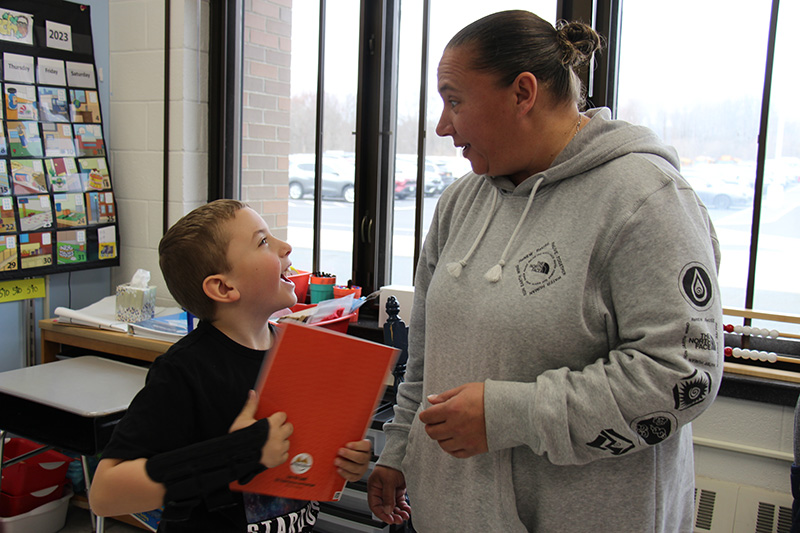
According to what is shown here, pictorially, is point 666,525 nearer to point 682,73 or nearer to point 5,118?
point 682,73

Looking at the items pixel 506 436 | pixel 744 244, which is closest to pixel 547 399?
pixel 506 436

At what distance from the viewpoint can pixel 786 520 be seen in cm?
177

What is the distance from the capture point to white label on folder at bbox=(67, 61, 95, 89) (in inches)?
109

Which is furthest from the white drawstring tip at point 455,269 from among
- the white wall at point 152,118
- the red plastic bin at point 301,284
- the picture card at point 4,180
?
the picture card at point 4,180

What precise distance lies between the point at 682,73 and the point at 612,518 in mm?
1550

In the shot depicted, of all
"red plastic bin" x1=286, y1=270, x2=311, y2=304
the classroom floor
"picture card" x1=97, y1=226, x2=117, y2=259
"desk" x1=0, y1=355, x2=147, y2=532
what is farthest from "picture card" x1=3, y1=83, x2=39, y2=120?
the classroom floor

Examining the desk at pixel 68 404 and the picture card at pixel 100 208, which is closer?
the desk at pixel 68 404

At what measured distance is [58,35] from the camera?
2.71 metres

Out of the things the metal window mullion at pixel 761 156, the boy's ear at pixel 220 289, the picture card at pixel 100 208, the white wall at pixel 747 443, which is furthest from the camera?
the picture card at pixel 100 208

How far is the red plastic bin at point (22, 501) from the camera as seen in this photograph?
2.42m

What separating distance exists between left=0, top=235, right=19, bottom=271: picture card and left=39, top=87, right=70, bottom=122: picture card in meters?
0.50

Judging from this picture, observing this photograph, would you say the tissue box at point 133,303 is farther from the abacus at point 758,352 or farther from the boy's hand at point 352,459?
the abacus at point 758,352

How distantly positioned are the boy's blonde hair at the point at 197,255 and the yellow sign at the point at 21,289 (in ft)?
5.91

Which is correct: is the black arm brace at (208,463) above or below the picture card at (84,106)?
below
